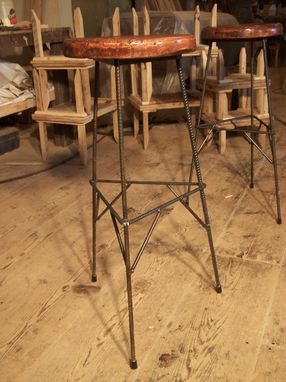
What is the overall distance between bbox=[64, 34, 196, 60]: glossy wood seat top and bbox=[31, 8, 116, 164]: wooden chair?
1.51 m

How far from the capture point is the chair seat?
103 inches

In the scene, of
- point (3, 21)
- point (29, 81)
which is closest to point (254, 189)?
point (29, 81)

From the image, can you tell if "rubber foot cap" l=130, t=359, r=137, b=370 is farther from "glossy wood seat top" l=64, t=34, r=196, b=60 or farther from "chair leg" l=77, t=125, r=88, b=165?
"chair leg" l=77, t=125, r=88, b=165

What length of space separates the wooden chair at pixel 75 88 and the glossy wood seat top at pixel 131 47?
151cm

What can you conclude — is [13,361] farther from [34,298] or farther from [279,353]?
[279,353]

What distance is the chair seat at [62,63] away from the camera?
8.59ft

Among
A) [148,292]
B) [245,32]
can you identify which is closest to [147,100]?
[245,32]

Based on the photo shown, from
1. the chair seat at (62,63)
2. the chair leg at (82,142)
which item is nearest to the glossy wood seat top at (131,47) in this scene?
the chair seat at (62,63)

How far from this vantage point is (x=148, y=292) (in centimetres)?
153

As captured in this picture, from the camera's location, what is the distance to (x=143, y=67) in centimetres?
303

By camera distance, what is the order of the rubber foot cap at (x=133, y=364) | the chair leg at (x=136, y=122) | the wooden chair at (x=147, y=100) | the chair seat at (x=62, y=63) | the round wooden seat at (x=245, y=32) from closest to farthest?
the rubber foot cap at (x=133, y=364)
the round wooden seat at (x=245, y=32)
the chair seat at (x=62, y=63)
the wooden chair at (x=147, y=100)
the chair leg at (x=136, y=122)

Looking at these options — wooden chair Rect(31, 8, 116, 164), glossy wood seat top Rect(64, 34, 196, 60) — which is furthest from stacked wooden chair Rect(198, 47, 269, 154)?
glossy wood seat top Rect(64, 34, 196, 60)

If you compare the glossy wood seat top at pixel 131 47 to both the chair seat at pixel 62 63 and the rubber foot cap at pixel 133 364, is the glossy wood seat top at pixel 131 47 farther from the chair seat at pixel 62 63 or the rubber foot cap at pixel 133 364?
the chair seat at pixel 62 63

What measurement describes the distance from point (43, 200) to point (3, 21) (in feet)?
5.08
